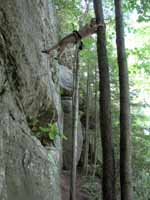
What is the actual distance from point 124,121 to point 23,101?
115 inches

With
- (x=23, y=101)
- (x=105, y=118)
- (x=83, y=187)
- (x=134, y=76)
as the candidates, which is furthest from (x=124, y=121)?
(x=134, y=76)

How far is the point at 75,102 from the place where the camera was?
34.6 ft

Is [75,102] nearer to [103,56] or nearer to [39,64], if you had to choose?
[103,56]

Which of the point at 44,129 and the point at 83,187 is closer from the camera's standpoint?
the point at 44,129

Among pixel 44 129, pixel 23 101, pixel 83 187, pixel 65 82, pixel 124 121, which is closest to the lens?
pixel 23 101

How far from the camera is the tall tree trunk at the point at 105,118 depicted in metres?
8.80

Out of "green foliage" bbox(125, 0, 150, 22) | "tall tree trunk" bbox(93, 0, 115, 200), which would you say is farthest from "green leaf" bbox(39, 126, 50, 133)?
"green foliage" bbox(125, 0, 150, 22)

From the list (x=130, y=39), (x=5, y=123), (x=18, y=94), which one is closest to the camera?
(x=5, y=123)

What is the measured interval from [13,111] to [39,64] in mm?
1883

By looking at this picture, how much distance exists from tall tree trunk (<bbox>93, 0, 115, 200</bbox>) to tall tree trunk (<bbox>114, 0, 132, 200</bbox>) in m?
0.29

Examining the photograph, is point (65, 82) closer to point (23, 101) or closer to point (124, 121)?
point (124, 121)

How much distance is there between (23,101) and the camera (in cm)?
767

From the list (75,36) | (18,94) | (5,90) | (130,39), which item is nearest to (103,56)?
(75,36)

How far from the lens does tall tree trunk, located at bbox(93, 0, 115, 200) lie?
8.80m
